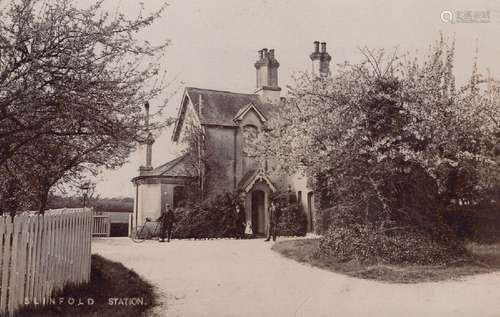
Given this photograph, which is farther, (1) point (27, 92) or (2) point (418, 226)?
(2) point (418, 226)

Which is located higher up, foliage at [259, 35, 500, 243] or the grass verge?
foliage at [259, 35, 500, 243]

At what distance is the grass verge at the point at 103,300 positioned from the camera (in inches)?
263

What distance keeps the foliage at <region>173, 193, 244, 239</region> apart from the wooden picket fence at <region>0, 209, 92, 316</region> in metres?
12.6

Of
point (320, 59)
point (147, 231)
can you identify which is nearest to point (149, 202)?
point (147, 231)

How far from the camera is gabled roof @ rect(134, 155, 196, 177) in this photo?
23.6 m

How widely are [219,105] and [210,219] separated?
744 cm

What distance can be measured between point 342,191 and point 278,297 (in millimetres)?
5456

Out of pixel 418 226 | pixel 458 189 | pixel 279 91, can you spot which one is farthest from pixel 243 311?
pixel 279 91

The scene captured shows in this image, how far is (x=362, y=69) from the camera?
13789 millimetres

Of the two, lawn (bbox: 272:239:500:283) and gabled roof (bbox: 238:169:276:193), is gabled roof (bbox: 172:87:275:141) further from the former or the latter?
lawn (bbox: 272:239:500:283)

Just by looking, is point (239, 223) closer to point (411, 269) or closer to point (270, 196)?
point (270, 196)

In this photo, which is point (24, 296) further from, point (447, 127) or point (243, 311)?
point (447, 127)

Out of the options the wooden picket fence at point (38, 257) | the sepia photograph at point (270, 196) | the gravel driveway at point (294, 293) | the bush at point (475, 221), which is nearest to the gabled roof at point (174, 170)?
the sepia photograph at point (270, 196)

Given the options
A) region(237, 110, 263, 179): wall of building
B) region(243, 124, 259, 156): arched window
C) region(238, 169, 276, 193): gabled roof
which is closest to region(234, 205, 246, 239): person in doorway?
region(238, 169, 276, 193): gabled roof
